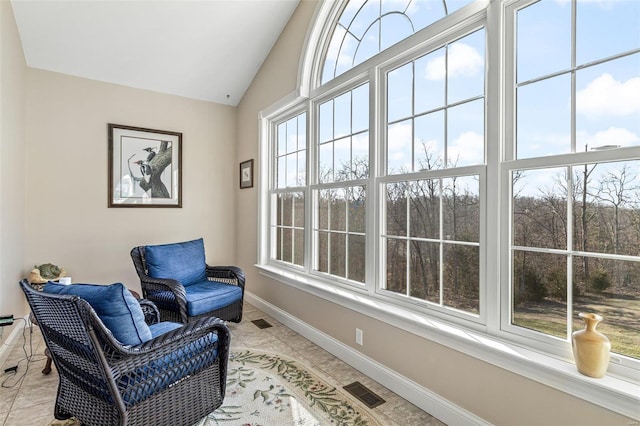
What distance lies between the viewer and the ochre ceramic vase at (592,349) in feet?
4.44

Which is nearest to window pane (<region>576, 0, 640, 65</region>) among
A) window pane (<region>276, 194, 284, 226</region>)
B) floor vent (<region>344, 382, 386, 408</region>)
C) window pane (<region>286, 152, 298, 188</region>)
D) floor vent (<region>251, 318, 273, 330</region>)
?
floor vent (<region>344, 382, 386, 408</region>)

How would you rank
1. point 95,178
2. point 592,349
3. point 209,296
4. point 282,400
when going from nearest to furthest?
point 592,349, point 282,400, point 209,296, point 95,178

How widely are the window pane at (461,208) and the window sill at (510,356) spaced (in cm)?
55

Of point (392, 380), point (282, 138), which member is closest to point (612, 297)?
point (392, 380)

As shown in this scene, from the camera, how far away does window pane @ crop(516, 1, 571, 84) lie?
1.59m

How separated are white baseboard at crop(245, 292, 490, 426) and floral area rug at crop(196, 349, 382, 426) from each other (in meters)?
0.29

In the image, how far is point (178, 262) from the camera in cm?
339

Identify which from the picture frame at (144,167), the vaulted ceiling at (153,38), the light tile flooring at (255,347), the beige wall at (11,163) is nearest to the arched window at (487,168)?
the light tile flooring at (255,347)

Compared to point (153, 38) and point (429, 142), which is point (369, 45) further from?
point (153, 38)

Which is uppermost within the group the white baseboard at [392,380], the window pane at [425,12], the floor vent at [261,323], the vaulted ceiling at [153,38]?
Answer: the vaulted ceiling at [153,38]

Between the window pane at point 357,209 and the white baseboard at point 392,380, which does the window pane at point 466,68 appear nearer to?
the window pane at point 357,209

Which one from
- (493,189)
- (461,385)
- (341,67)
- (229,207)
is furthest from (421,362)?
(229,207)

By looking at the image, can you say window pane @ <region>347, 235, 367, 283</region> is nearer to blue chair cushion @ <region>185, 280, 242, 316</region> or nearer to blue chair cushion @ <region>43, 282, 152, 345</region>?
blue chair cushion @ <region>185, 280, 242, 316</region>

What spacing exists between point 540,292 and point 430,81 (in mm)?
1437
